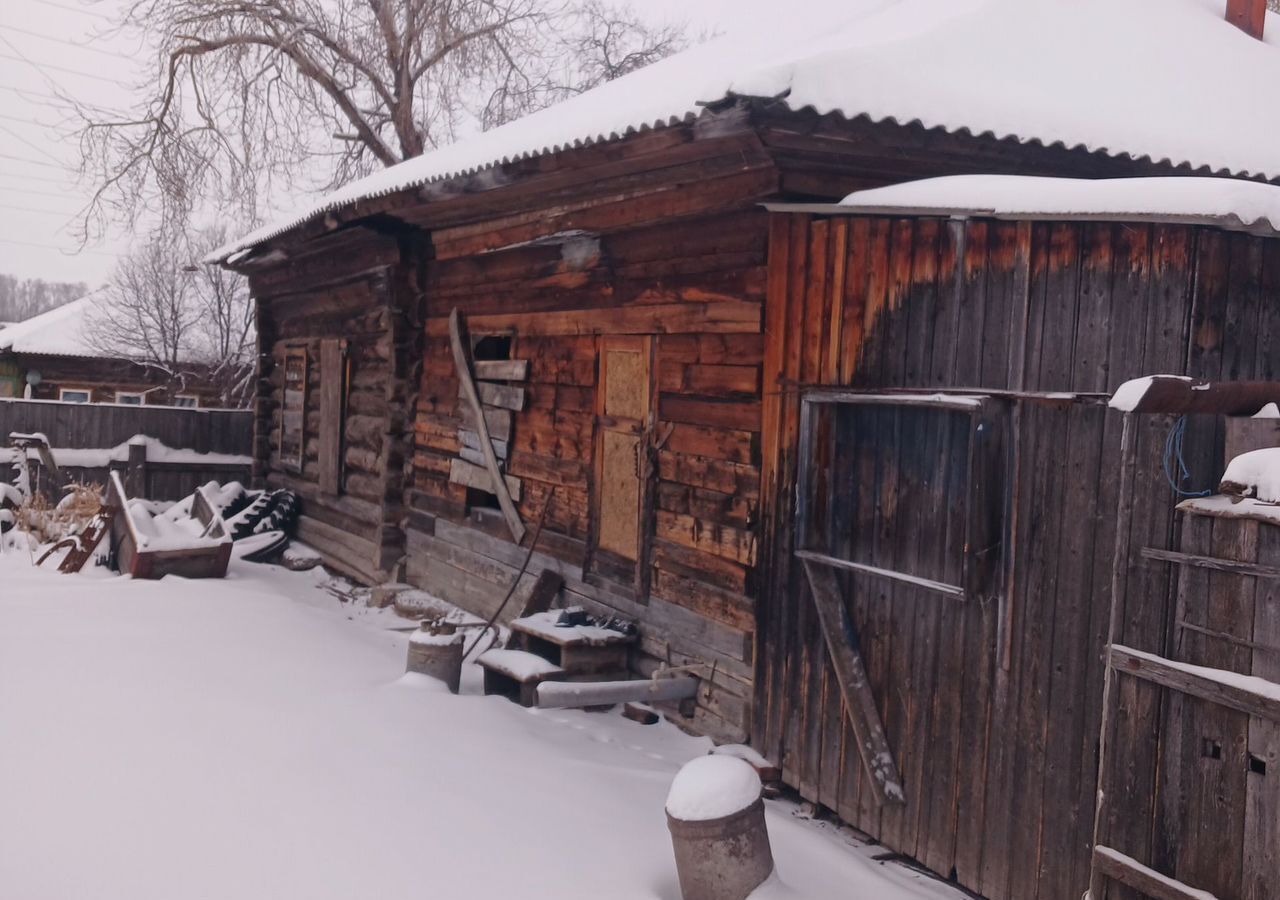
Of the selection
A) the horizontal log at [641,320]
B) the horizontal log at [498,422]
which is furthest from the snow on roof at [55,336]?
the horizontal log at [641,320]

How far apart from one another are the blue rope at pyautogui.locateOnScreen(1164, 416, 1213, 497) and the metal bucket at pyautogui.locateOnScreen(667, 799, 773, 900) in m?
1.75

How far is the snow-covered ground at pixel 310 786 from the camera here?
3510 millimetres

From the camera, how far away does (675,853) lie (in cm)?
368

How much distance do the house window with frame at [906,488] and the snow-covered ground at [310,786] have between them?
126 cm

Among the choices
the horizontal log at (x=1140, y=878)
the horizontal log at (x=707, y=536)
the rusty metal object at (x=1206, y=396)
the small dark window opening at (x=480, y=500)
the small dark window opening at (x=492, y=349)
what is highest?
the small dark window opening at (x=492, y=349)

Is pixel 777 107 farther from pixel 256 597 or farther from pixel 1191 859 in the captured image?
pixel 256 597

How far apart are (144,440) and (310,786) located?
1241 cm

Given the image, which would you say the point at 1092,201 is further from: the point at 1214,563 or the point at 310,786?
the point at 310,786

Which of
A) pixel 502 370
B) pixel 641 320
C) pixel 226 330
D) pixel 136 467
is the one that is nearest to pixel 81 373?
pixel 226 330

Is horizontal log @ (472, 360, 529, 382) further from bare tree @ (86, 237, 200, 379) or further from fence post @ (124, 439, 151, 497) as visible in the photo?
bare tree @ (86, 237, 200, 379)

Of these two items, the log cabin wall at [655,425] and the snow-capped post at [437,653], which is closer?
the log cabin wall at [655,425]


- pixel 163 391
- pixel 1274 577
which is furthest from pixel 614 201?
pixel 163 391

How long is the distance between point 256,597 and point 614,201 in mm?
4423

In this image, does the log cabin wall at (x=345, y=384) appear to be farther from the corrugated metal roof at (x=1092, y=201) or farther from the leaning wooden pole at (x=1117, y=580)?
the leaning wooden pole at (x=1117, y=580)
